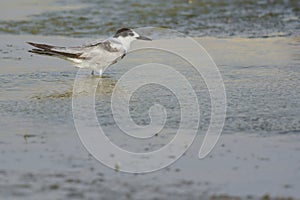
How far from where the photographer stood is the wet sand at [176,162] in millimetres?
4918

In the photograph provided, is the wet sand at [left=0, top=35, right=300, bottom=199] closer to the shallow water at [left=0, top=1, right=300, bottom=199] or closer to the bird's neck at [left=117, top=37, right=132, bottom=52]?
the shallow water at [left=0, top=1, right=300, bottom=199]

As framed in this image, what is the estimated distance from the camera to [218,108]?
7.09 m

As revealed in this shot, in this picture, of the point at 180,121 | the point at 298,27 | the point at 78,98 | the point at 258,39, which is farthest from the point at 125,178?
the point at 298,27

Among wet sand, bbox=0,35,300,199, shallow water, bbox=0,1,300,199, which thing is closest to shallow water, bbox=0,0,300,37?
shallow water, bbox=0,1,300,199

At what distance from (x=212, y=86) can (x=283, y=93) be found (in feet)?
2.66

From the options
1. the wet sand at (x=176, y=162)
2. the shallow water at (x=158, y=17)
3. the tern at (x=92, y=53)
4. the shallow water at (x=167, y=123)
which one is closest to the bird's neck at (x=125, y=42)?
the tern at (x=92, y=53)

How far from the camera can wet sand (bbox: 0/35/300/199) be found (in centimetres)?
492

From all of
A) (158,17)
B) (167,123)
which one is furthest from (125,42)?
(158,17)

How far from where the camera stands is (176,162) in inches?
219

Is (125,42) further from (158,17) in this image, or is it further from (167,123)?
(158,17)

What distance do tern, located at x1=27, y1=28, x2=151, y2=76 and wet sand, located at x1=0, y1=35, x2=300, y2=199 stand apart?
196 millimetres

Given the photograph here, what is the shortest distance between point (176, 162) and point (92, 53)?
150 inches

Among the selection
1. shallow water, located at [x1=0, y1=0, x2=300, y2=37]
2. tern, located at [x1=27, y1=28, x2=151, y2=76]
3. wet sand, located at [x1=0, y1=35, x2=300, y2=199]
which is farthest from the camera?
shallow water, located at [x1=0, y1=0, x2=300, y2=37]

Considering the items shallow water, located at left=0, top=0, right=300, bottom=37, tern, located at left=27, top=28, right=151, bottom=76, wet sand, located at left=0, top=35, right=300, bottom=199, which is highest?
shallow water, located at left=0, top=0, right=300, bottom=37
